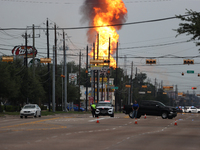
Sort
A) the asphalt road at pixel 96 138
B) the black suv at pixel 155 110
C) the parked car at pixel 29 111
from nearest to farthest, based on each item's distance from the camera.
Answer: the asphalt road at pixel 96 138 → the parked car at pixel 29 111 → the black suv at pixel 155 110

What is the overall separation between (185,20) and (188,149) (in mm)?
15211

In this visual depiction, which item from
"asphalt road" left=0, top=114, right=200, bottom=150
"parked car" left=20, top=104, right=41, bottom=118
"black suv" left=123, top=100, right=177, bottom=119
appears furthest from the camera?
"black suv" left=123, top=100, right=177, bottom=119

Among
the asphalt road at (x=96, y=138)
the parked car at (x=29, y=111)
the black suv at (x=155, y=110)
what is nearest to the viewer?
the asphalt road at (x=96, y=138)

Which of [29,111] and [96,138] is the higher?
[96,138]

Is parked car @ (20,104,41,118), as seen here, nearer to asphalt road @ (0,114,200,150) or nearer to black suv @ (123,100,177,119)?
black suv @ (123,100,177,119)

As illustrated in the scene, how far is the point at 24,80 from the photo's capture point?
63.2 meters

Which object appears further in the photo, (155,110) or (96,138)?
(155,110)

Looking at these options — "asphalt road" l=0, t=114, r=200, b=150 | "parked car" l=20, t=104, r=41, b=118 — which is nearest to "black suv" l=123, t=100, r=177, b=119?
"parked car" l=20, t=104, r=41, b=118

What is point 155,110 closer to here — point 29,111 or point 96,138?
point 29,111

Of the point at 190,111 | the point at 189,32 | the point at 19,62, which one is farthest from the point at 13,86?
the point at 190,111

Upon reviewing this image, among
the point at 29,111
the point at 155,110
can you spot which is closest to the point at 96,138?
the point at 29,111

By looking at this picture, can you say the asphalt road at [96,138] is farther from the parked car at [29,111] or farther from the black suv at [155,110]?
the black suv at [155,110]

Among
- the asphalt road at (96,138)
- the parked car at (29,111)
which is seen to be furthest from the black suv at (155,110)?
the asphalt road at (96,138)

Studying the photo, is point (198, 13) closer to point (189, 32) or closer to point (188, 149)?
point (189, 32)
